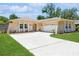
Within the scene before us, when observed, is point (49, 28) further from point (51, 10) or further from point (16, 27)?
point (16, 27)

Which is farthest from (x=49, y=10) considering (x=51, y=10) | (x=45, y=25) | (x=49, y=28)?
(x=45, y=25)

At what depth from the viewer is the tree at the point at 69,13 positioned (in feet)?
36.3

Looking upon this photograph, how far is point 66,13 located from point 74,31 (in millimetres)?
1501

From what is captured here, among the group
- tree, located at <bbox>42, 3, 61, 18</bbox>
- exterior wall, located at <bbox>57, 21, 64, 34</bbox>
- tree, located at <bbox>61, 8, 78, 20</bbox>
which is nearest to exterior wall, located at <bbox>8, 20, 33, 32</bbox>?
exterior wall, located at <bbox>57, 21, 64, 34</bbox>

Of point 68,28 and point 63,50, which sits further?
point 68,28

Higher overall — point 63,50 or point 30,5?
point 30,5

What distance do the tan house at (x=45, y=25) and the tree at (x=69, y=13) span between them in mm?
385

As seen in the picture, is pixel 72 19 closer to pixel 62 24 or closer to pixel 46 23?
pixel 62 24

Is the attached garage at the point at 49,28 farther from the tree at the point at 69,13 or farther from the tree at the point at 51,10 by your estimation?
the tree at the point at 69,13

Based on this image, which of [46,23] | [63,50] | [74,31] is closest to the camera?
[63,50]

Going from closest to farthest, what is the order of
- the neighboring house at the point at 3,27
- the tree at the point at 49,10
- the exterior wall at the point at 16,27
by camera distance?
the tree at the point at 49,10, the neighboring house at the point at 3,27, the exterior wall at the point at 16,27

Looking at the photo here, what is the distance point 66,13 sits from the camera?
37.2 feet

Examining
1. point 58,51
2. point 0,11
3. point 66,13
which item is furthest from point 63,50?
point 0,11

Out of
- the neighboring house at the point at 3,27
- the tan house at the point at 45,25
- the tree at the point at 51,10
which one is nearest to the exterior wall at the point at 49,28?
the tan house at the point at 45,25
